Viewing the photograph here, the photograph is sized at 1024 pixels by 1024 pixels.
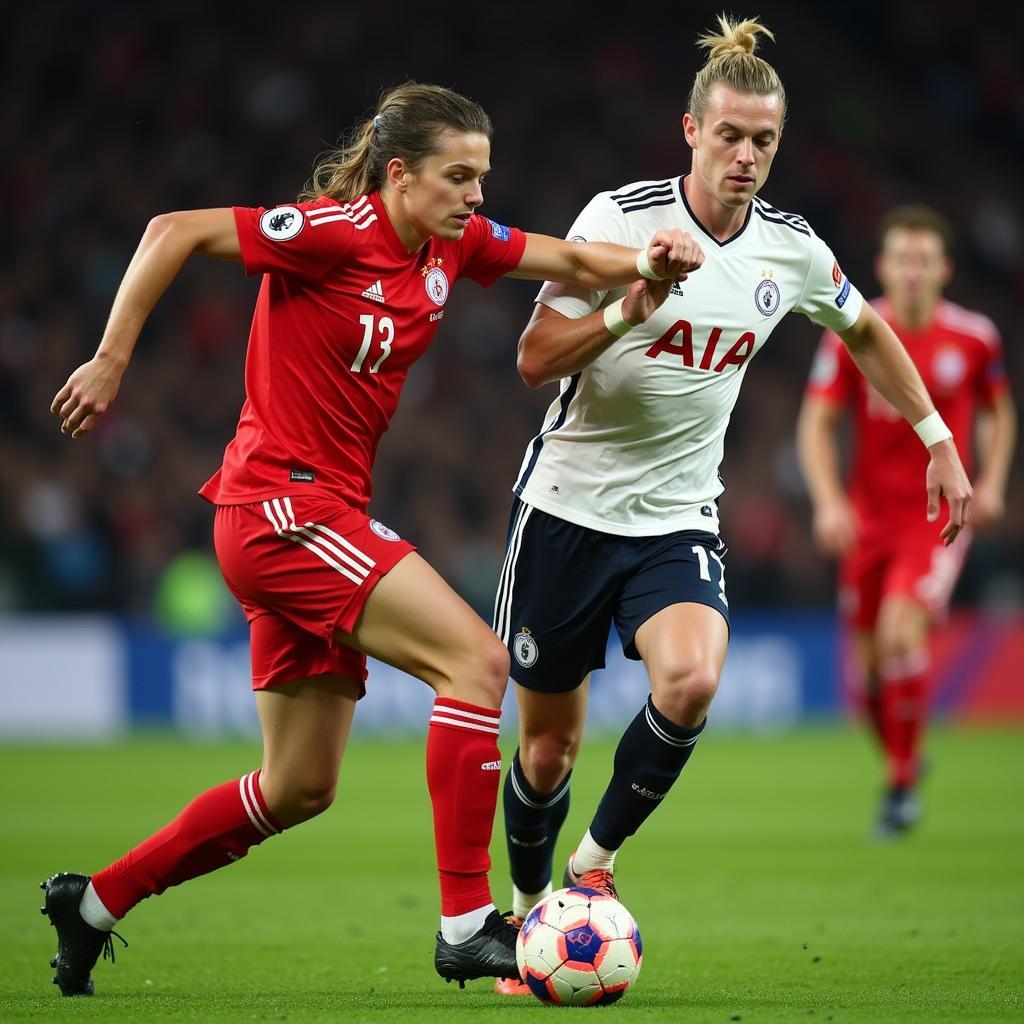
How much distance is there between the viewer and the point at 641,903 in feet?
21.6

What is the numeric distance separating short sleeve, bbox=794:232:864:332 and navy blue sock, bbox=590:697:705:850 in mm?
1390

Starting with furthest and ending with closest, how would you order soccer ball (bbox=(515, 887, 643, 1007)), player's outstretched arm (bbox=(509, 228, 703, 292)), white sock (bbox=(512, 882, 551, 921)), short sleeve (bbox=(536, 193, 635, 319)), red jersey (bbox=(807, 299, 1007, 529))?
red jersey (bbox=(807, 299, 1007, 529)), white sock (bbox=(512, 882, 551, 921)), short sleeve (bbox=(536, 193, 635, 319)), player's outstretched arm (bbox=(509, 228, 703, 292)), soccer ball (bbox=(515, 887, 643, 1007))

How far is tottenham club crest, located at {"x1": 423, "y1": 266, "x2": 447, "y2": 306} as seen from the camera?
15.4 feet

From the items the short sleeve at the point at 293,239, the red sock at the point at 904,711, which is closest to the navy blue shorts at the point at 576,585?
the short sleeve at the point at 293,239

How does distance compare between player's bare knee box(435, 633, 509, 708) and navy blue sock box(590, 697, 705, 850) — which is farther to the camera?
navy blue sock box(590, 697, 705, 850)

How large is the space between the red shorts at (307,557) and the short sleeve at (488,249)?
2.78 feet

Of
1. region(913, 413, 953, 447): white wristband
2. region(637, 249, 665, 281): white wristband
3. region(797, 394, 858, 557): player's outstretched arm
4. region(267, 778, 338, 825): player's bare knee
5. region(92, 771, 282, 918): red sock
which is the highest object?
region(637, 249, 665, 281): white wristband

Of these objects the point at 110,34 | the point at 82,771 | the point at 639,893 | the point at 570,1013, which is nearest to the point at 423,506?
the point at 82,771

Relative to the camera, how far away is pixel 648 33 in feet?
71.5

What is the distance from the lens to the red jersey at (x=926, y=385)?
349 inches

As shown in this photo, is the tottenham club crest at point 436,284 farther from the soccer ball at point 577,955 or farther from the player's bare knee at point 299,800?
the soccer ball at point 577,955

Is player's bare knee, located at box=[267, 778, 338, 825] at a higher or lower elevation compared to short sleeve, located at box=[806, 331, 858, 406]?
lower

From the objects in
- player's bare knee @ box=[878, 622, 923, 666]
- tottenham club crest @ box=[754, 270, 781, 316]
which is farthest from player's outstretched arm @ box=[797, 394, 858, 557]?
tottenham club crest @ box=[754, 270, 781, 316]

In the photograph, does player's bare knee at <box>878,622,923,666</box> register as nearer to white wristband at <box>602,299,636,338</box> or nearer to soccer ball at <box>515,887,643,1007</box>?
white wristband at <box>602,299,636,338</box>
